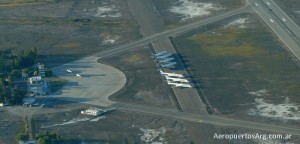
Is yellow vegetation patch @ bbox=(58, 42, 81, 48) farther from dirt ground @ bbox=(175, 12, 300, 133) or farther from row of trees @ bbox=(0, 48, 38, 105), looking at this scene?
dirt ground @ bbox=(175, 12, 300, 133)

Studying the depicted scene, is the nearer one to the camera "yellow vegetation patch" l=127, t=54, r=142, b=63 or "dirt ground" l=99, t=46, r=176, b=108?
"dirt ground" l=99, t=46, r=176, b=108

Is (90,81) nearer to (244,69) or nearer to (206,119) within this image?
(206,119)

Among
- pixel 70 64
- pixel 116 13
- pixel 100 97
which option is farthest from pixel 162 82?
pixel 116 13

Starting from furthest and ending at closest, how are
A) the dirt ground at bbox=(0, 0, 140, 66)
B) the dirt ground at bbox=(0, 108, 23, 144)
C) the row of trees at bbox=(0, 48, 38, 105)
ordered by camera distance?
the dirt ground at bbox=(0, 0, 140, 66)
the row of trees at bbox=(0, 48, 38, 105)
the dirt ground at bbox=(0, 108, 23, 144)

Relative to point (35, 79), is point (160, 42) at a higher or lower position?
lower

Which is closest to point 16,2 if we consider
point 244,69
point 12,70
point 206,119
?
point 12,70

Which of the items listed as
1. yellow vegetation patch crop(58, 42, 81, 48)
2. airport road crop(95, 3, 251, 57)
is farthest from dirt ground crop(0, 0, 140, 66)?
airport road crop(95, 3, 251, 57)
